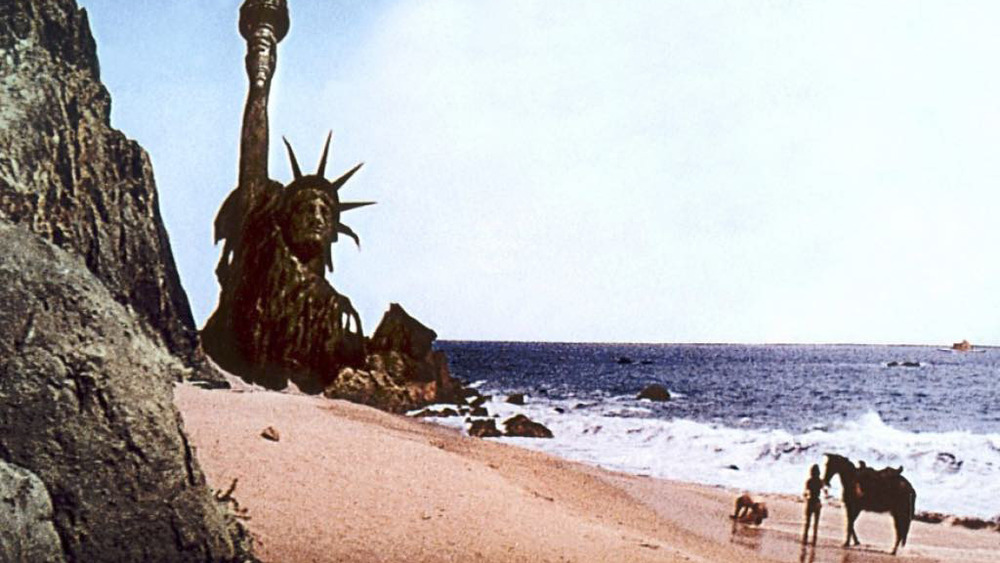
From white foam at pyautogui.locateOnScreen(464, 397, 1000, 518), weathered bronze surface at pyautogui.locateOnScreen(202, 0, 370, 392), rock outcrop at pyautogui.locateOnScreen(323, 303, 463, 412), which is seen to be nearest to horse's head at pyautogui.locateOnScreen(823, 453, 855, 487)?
white foam at pyautogui.locateOnScreen(464, 397, 1000, 518)

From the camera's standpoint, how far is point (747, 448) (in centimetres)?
1361

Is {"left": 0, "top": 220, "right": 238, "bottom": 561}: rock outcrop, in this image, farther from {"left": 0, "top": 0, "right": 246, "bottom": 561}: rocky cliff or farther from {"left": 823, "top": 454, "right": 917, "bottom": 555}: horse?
{"left": 823, "top": 454, "right": 917, "bottom": 555}: horse

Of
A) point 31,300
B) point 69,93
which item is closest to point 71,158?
point 69,93

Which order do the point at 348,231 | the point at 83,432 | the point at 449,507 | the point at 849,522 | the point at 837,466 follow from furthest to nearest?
1. the point at 348,231
2. the point at 837,466
3. the point at 849,522
4. the point at 449,507
5. the point at 83,432

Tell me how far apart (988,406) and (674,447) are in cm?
603

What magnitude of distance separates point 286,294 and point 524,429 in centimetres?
524

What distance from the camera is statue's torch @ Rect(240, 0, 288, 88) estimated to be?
588 inches

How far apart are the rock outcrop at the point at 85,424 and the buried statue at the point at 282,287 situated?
10.0m

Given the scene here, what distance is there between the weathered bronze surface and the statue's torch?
234 cm

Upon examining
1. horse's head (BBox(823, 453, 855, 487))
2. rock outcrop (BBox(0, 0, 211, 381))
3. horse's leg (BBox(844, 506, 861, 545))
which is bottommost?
horse's leg (BBox(844, 506, 861, 545))

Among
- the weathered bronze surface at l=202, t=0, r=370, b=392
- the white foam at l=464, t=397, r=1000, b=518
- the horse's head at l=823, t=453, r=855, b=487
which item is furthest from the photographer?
the weathered bronze surface at l=202, t=0, r=370, b=392

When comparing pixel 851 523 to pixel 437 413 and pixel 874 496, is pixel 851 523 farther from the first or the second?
pixel 437 413

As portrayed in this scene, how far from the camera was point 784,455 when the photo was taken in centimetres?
1309

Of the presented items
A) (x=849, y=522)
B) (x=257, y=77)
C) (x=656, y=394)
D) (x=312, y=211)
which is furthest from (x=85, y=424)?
(x=656, y=394)
